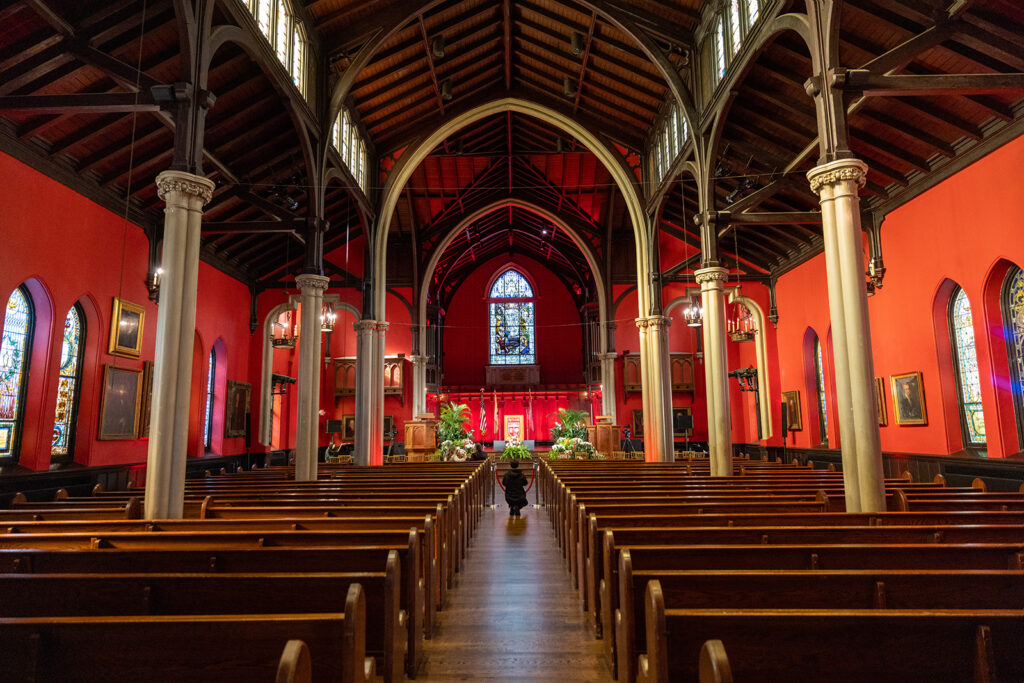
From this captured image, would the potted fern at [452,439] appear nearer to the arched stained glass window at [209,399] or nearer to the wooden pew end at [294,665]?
the arched stained glass window at [209,399]

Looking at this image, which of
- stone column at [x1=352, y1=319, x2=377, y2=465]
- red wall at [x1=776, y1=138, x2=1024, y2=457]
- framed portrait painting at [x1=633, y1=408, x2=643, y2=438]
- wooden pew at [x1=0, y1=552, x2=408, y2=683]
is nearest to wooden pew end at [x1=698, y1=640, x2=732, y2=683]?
wooden pew at [x1=0, y1=552, x2=408, y2=683]

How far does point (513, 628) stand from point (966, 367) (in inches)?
402

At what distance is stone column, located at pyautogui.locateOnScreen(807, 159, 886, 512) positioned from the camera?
250 inches

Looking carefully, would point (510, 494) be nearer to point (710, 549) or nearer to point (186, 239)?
point (186, 239)

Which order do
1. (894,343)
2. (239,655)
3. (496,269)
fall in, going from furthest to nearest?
(496,269) → (894,343) → (239,655)

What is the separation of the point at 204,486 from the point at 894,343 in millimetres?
13011

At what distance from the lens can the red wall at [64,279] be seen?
29.1 ft

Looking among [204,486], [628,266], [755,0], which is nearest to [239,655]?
[204,486]

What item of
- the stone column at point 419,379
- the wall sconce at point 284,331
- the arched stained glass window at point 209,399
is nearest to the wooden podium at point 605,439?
the stone column at point 419,379

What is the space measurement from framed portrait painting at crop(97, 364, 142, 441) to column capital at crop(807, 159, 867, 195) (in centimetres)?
1210

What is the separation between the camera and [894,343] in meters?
12.0

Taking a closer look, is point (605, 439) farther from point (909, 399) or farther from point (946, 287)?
point (946, 287)

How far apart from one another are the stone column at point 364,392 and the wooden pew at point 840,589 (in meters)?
13.3

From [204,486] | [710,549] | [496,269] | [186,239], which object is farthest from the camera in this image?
[496,269]
